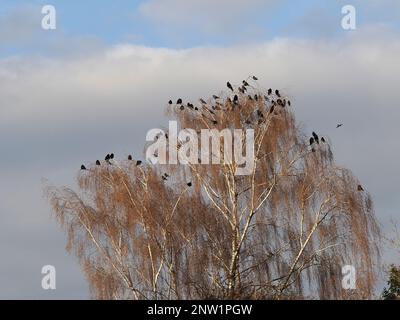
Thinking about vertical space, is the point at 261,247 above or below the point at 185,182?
below

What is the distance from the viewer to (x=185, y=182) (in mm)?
34594

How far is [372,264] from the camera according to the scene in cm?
3203

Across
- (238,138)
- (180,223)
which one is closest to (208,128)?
(238,138)

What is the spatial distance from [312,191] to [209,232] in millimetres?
3575
